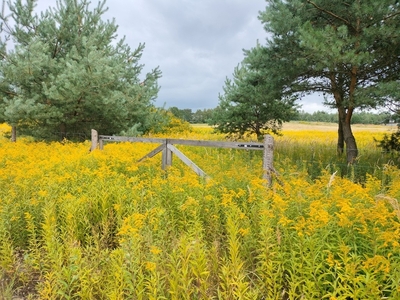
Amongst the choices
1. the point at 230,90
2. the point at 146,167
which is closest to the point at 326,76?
the point at 230,90

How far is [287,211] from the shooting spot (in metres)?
3.00

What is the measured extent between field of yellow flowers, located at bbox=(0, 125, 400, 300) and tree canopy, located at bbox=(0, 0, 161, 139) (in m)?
5.63

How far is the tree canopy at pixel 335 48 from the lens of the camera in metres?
6.13

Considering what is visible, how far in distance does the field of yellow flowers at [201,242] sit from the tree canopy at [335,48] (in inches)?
145

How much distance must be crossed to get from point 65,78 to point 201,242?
9135 mm

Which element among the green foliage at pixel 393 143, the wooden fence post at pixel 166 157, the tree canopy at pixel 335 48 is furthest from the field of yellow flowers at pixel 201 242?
the green foliage at pixel 393 143

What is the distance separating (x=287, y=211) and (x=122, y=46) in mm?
13196

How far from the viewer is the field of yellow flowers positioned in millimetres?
2195

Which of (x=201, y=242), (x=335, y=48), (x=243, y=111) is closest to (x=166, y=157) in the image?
(x=201, y=242)

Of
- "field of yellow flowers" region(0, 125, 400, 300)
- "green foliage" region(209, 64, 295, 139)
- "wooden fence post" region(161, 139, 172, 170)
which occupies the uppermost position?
"green foliage" region(209, 64, 295, 139)

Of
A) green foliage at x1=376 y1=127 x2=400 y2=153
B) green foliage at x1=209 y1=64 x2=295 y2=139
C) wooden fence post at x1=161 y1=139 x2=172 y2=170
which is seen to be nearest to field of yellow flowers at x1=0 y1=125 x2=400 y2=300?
wooden fence post at x1=161 y1=139 x2=172 y2=170

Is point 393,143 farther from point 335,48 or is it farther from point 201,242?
point 201,242

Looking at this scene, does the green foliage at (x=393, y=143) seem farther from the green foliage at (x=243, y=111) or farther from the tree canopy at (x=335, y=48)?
the green foliage at (x=243, y=111)

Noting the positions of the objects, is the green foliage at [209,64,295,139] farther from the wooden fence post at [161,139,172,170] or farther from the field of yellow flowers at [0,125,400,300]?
the field of yellow flowers at [0,125,400,300]
